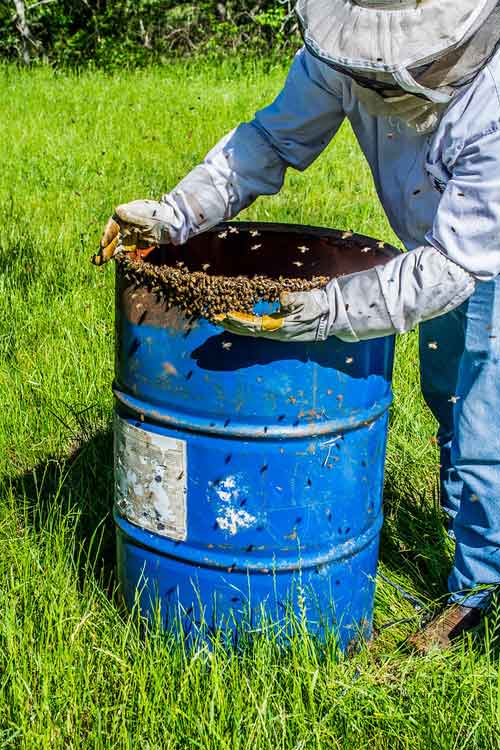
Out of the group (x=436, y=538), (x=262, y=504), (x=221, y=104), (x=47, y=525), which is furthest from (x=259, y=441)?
(x=221, y=104)

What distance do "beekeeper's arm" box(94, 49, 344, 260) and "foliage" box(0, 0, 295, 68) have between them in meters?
13.9

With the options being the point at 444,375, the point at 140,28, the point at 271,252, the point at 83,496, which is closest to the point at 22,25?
the point at 140,28

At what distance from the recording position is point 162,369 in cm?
225

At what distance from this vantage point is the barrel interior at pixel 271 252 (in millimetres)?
2643

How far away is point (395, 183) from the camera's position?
247 cm

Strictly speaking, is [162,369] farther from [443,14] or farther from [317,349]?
[443,14]

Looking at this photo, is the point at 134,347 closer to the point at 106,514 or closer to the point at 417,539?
the point at 106,514

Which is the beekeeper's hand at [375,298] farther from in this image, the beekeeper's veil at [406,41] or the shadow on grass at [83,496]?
the shadow on grass at [83,496]

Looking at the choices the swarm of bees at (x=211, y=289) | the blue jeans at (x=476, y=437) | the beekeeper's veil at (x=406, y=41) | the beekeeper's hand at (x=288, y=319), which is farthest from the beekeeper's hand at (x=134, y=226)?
the blue jeans at (x=476, y=437)

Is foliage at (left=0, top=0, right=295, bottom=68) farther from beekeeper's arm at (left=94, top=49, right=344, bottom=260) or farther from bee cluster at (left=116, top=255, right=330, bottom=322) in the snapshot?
bee cluster at (left=116, top=255, right=330, bottom=322)

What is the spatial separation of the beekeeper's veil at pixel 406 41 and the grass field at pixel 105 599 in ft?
4.37

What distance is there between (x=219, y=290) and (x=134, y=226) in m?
0.52

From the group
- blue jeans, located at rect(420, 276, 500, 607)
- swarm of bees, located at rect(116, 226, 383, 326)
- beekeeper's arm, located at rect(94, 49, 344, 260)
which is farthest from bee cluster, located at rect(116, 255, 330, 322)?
blue jeans, located at rect(420, 276, 500, 607)

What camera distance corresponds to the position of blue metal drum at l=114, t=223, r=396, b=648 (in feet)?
7.23
